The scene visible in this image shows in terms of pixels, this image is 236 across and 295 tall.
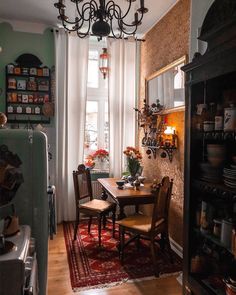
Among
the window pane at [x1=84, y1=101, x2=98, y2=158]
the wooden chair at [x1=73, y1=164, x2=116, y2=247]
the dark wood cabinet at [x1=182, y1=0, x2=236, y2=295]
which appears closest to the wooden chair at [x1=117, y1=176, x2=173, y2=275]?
the wooden chair at [x1=73, y1=164, x2=116, y2=247]

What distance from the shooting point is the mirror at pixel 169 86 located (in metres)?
3.02

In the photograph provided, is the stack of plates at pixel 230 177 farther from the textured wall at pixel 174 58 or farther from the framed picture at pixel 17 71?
the framed picture at pixel 17 71

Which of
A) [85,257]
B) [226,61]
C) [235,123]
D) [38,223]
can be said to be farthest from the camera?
[85,257]

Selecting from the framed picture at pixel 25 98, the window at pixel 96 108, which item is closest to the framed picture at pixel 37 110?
the framed picture at pixel 25 98

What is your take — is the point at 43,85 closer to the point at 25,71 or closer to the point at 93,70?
the point at 25,71

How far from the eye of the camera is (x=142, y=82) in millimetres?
4309

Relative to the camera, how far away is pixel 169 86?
332 cm

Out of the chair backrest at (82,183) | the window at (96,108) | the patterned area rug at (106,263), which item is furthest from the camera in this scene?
the window at (96,108)

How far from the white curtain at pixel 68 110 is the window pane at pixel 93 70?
14.6 inches

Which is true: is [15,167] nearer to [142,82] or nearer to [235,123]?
[235,123]

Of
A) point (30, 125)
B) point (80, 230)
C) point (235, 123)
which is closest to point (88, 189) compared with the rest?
point (80, 230)

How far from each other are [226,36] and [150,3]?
7.22 ft

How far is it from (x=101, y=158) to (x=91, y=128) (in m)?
0.57

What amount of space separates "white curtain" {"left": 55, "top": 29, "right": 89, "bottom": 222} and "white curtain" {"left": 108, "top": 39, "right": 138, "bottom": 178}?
18.2 inches
